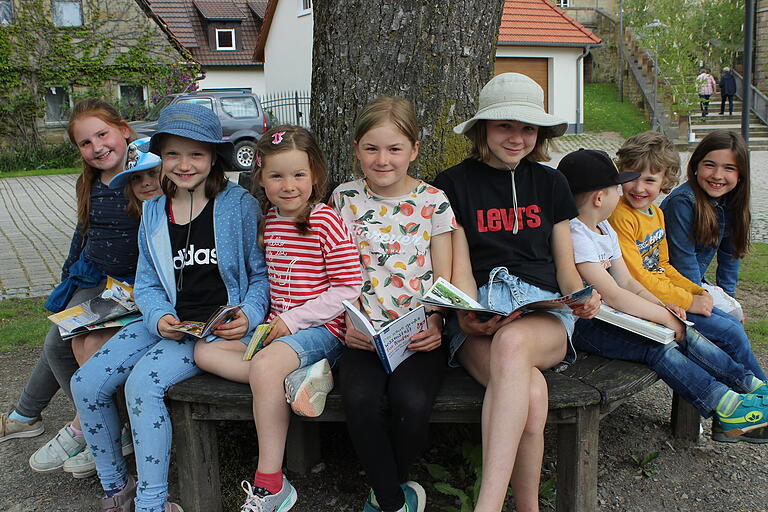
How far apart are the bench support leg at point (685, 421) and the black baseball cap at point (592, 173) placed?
1.10 metres

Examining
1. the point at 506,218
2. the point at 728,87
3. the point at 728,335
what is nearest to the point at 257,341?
the point at 506,218

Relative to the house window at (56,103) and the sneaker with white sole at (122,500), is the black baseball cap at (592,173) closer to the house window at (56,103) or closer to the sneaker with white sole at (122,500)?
the sneaker with white sole at (122,500)

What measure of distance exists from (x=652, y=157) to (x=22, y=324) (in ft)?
15.3

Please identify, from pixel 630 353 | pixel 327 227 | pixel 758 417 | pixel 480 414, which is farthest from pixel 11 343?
pixel 758 417

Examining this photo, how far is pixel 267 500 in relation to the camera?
8.27 ft

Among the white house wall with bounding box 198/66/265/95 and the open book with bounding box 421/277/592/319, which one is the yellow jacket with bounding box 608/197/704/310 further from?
the white house wall with bounding box 198/66/265/95

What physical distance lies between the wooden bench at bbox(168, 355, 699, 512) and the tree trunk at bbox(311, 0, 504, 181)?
1.35 metres

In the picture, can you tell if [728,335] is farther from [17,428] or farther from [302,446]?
[17,428]

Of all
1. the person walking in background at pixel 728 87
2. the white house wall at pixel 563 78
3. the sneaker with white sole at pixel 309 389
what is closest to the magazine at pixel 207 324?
the sneaker with white sole at pixel 309 389

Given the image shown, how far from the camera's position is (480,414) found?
2.53 metres

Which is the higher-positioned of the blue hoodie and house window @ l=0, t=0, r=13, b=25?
house window @ l=0, t=0, r=13, b=25

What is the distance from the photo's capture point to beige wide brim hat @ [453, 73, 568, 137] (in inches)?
111

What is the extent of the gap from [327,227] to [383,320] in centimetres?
42

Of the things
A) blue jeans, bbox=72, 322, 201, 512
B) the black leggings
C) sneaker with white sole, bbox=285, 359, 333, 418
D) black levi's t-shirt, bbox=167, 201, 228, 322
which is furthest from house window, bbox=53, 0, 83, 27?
the black leggings
